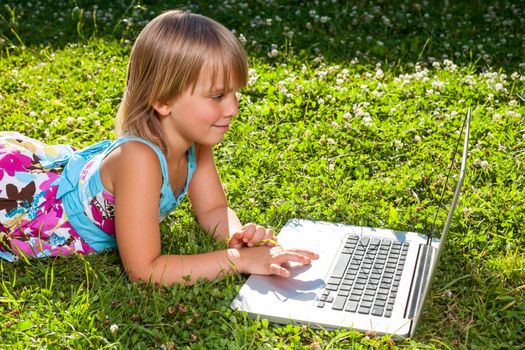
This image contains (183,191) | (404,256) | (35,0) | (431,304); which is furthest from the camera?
(35,0)

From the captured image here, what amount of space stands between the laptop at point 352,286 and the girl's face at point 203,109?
2.13ft

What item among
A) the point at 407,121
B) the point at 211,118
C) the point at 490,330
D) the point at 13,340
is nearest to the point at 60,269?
the point at 13,340

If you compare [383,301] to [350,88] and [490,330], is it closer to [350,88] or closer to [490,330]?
[490,330]

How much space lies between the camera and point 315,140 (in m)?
4.77

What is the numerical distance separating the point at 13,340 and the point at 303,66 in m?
3.49

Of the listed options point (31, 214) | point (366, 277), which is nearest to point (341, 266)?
point (366, 277)

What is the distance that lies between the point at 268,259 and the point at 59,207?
3.59 feet

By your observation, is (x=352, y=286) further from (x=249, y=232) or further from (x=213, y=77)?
(x=213, y=77)

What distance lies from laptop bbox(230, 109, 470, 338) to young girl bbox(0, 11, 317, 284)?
0.10 metres

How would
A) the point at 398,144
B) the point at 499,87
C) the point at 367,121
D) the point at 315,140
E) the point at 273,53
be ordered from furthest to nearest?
the point at 273,53 < the point at 499,87 < the point at 367,121 < the point at 315,140 < the point at 398,144

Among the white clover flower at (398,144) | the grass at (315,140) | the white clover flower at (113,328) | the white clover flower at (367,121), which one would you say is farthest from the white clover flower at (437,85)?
the white clover flower at (113,328)

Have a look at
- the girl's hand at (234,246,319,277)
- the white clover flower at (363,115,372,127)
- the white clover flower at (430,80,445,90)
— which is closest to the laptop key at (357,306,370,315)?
the girl's hand at (234,246,319,277)

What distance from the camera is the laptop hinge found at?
297 centimetres

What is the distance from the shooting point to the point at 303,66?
584cm
